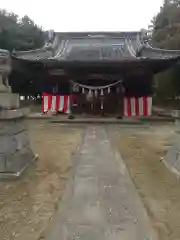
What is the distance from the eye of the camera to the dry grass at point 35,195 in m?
4.41

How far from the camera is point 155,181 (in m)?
6.70

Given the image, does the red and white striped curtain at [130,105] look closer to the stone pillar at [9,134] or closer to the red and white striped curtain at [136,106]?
the red and white striped curtain at [136,106]

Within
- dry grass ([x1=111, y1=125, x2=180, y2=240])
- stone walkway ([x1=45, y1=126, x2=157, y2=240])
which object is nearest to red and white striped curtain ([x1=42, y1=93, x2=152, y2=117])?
dry grass ([x1=111, y1=125, x2=180, y2=240])

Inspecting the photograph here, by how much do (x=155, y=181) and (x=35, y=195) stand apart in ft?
7.17

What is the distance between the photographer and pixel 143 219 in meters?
4.64

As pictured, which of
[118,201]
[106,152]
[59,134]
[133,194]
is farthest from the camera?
[59,134]

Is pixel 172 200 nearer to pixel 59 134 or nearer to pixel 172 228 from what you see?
pixel 172 228

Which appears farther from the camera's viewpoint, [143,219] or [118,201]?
[118,201]

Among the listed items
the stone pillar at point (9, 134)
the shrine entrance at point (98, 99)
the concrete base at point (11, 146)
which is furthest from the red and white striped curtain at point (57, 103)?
the concrete base at point (11, 146)

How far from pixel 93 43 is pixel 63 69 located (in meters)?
4.12

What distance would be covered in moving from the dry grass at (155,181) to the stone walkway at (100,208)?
0.50ft

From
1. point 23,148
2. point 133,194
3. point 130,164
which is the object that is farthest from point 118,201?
point 23,148

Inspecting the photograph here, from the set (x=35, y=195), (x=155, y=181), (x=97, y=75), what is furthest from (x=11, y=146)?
(x=97, y=75)

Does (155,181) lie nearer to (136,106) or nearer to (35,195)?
(35,195)
